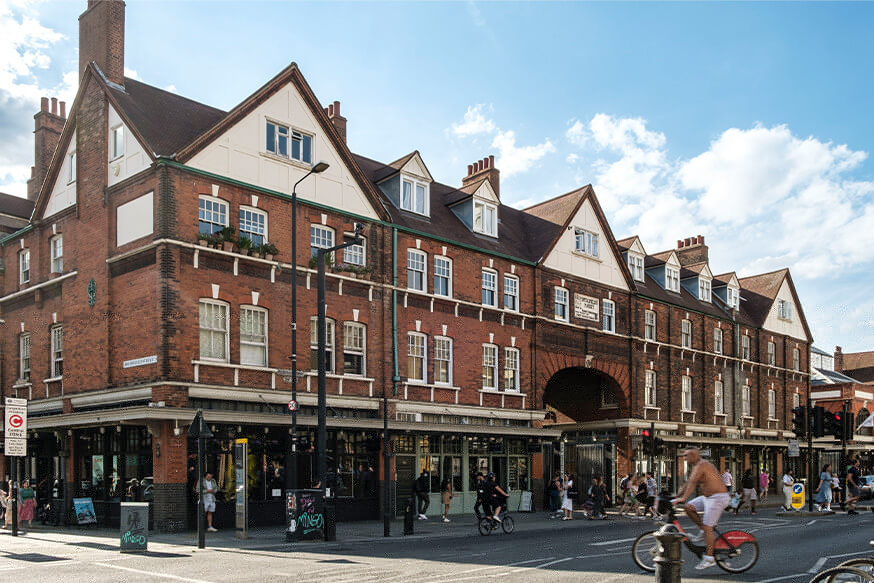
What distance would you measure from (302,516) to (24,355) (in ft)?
52.1

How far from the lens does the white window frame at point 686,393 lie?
44188mm

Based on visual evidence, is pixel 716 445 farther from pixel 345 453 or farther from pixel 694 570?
pixel 694 570

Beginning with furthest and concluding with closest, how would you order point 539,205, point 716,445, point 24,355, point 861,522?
point 716,445
point 539,205
point 24,355
point 861,522

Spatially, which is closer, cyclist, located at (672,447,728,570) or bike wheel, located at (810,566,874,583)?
bike wheel, located at (810,566,874,583)

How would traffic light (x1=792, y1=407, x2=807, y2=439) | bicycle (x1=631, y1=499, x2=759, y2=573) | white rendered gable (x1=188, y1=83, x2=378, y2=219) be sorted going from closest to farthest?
bicycle (x1=631, y1=499, x2=759, y2=573)
white rendered gable (x1=188, y1=83, x2=378, y2=219)
traffic light (x1=792, y1=407, x2=807, y2=439)

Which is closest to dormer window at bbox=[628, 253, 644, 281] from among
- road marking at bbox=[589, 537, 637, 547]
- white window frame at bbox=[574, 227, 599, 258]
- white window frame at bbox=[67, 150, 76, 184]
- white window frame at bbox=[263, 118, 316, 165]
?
white window frame at bbox=[574, 227, 599, 258]

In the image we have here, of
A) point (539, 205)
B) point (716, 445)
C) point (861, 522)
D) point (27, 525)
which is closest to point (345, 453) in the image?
point (27, 525)

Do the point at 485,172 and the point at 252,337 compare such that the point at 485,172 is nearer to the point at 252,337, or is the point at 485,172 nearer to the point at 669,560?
the point at 252,337

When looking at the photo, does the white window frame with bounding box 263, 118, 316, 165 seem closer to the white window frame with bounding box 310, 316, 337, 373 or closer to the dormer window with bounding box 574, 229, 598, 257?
the white window frame with bounding box 310, 316, 337, 373

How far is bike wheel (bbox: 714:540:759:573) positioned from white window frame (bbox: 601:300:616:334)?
26.4 m

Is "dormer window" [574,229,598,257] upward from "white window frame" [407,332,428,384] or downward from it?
upward

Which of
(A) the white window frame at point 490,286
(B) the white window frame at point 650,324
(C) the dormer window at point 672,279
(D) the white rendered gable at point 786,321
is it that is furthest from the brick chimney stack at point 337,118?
(D) the white rendered gable at point 786,321

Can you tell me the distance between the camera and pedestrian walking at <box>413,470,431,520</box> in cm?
2838

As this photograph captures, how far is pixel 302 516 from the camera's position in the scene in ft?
65.2
